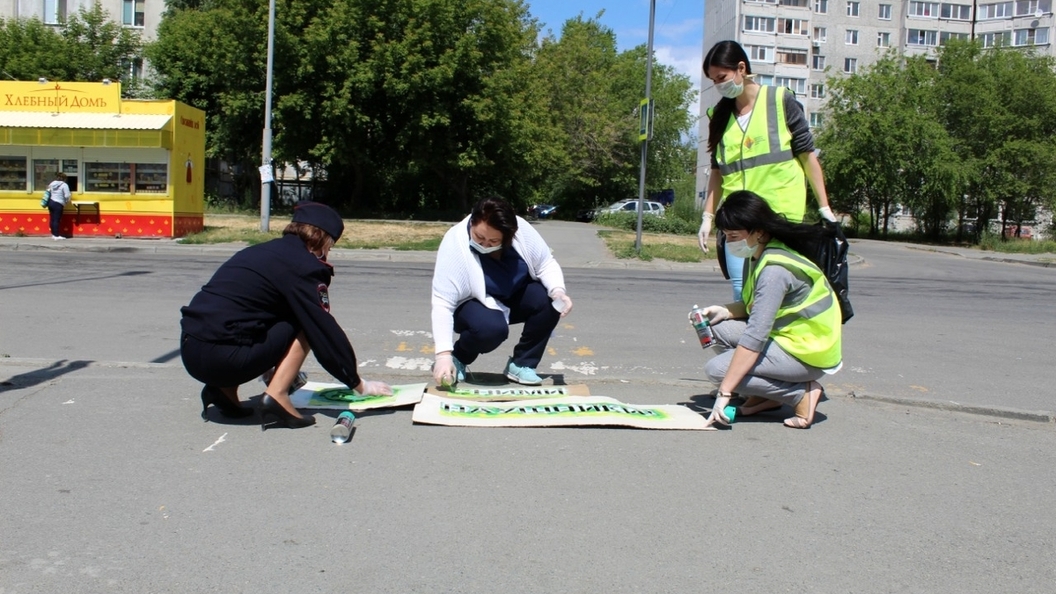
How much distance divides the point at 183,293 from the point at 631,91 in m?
59.8

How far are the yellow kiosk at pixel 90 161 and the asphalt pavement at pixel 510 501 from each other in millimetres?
17100

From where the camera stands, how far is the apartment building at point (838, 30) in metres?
68.2

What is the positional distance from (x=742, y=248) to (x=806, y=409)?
0.99 m

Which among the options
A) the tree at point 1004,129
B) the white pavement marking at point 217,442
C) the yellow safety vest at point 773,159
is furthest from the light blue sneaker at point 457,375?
the tree at point 1004,129

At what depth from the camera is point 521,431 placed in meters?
4.61

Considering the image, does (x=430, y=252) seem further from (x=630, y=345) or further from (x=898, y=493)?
(x=898, y=493)

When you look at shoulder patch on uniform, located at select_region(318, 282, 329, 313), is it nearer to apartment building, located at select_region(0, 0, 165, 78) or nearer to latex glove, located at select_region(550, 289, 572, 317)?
latex glove, located at select_region(550, 289, 572, 317)

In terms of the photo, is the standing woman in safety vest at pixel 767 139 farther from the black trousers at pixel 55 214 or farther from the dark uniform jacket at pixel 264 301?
the black trousers at pixel 55 214

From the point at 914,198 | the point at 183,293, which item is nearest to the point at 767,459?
the point at 183,293

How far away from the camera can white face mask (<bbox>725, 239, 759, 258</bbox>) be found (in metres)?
4.73

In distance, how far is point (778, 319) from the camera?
4.71 metres

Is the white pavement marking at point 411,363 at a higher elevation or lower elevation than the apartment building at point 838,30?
lower

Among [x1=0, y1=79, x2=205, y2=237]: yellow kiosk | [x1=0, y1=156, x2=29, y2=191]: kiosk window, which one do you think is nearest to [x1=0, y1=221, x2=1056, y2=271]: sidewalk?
[x1=0, y1=79, x2=205, y2=237]: yellow kiosk

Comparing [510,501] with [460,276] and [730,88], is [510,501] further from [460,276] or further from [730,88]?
[730,88]
